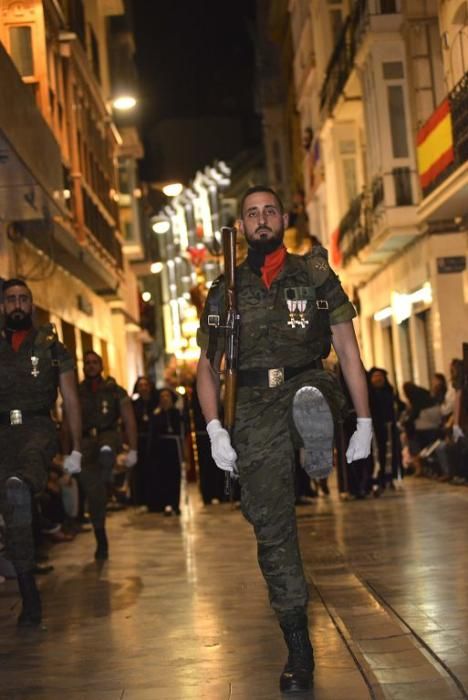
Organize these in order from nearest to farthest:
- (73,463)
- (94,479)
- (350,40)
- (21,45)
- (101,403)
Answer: (73,463) → (94,479) → (101,403) → (21,45) → (350,40)

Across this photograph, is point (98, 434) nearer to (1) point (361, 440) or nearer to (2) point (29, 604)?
(2) point (29, 604)

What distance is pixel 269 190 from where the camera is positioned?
7.45m

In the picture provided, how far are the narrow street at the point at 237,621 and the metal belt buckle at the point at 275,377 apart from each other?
135 centimetres

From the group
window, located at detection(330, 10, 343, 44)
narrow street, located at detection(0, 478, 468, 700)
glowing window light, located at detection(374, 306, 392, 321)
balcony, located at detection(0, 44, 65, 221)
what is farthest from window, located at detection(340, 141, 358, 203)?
narrow street, located at detection(0, 478, 468, 700)

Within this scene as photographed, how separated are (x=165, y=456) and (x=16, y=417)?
12944 mm

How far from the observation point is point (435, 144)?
2859 centimetres

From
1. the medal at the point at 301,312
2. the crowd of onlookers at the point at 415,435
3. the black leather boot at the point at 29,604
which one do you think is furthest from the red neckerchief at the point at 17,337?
the crowd of onlookers at the point at 415,435

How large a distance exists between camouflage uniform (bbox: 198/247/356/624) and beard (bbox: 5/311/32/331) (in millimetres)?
3024

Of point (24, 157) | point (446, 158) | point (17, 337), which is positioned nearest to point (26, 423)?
point (17, 337)

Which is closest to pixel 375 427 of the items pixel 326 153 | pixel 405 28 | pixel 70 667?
pixel 405 28

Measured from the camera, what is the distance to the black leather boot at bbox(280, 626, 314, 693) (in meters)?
7.01

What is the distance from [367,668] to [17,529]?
3.33m

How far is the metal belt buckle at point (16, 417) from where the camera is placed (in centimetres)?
1020

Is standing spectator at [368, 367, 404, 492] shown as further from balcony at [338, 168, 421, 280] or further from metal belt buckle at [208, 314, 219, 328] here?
metal belt buckle at [208, 314, 219, 328]
